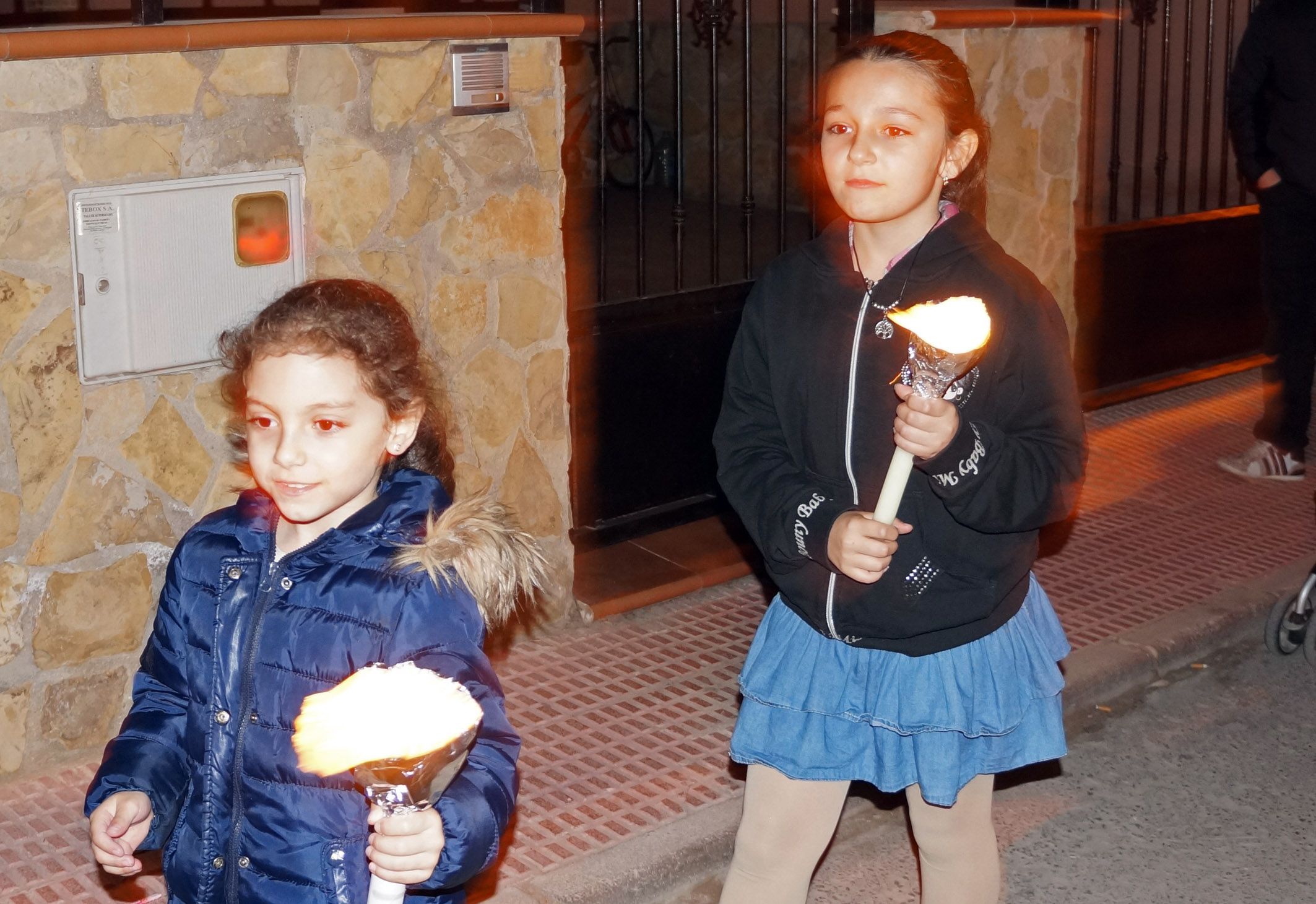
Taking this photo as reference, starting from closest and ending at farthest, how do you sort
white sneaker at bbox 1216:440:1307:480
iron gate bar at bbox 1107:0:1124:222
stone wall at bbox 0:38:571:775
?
stone wall at bbox 0:38:571:775, white sneaker at bbox 1216:440:1307:480, iron gate bar at bbox 1107:0:1124:222

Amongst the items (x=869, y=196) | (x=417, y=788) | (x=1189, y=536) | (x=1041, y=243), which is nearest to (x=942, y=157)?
(x=869, y=196)

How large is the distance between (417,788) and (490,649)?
3271mm

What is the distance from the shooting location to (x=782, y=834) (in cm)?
309

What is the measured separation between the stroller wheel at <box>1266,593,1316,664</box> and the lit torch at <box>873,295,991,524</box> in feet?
10.9

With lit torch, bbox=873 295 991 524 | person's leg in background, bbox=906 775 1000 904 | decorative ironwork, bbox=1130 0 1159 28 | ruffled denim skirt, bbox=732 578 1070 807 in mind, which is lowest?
person's leg in background, bbox=906 775 1000 904

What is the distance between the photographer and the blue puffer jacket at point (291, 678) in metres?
2.43

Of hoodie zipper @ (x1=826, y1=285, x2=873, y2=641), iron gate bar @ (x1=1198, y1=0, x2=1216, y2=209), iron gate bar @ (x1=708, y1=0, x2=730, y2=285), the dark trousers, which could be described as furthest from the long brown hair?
iron gate bar @ (x1=1198, y1=0, x2=1216, y2=209)

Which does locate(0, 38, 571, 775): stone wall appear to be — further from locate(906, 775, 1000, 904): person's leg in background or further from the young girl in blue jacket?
locate(906, 775, 1000, 904): person's leg in background

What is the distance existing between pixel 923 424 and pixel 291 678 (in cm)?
106

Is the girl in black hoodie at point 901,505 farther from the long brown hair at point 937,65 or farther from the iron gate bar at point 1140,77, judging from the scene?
the iron gate bar at point 1140,77

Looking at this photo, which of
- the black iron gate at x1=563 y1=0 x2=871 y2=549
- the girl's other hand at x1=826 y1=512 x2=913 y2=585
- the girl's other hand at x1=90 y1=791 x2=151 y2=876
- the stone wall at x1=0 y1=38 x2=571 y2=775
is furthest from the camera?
the black iron gate at x1=563 y1=0 x2=871 y2=549

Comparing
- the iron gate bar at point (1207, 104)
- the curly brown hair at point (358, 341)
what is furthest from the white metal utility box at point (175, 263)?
the iron gate bar at point (1207, 104)

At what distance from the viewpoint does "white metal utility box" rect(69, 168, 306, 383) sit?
160 inches

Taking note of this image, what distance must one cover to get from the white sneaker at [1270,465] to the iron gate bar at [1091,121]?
56.2 inches
